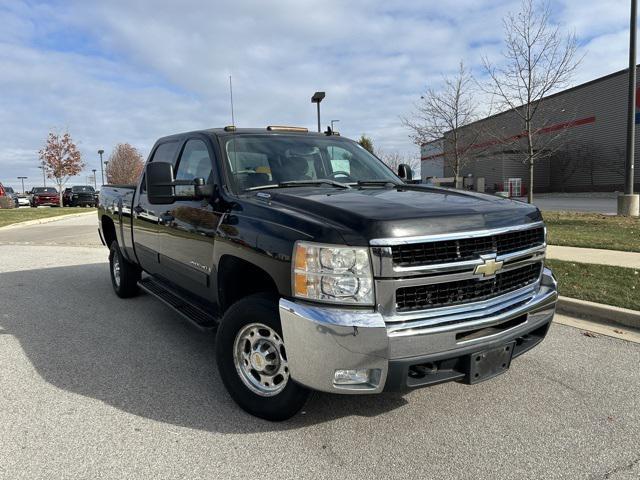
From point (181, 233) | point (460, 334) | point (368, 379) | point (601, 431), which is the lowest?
point (601, 431)

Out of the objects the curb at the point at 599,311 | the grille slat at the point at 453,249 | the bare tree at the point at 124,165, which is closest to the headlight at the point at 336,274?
the grille slat at the point at 453,249

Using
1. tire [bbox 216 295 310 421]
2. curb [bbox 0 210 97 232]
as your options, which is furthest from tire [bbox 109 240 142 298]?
curb [bbox 0 210 97 232]

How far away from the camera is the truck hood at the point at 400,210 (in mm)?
2723

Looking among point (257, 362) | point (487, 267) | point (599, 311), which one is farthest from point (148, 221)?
point (599, 311)

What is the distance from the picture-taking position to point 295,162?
4.25 meters

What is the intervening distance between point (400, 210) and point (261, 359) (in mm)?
1286

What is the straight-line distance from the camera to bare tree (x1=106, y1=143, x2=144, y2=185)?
56812 mm

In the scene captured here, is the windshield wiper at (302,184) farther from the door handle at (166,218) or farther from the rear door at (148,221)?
the rear door at (148,221)

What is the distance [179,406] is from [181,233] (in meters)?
1.50

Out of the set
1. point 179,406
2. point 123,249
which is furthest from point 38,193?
point 179,406

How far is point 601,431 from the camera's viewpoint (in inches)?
122

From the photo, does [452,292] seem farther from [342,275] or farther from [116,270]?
[116,270]

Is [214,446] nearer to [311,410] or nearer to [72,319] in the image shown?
[311,410]

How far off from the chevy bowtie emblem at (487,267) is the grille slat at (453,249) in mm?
43
